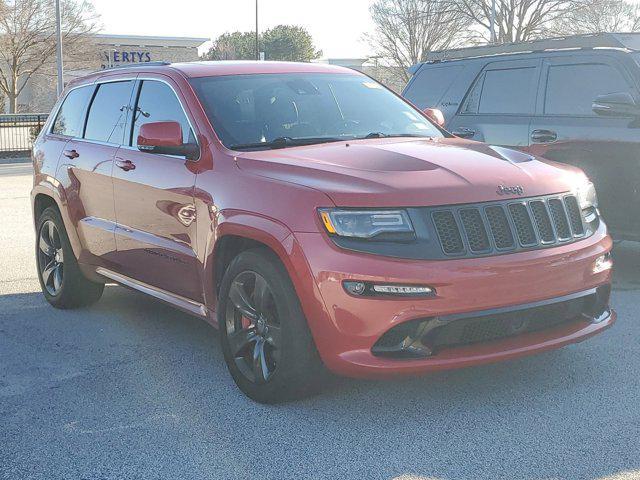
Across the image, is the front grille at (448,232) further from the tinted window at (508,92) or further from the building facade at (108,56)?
the building facade at (108,56)

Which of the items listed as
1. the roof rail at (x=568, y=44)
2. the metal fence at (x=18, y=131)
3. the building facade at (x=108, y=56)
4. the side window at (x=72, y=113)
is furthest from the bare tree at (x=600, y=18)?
the side window at (x=72, y=113)

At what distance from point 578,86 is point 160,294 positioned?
4.25 meters

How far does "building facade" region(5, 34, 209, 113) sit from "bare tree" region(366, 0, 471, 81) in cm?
1248

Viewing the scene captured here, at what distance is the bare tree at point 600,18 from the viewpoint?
43281 millimetres

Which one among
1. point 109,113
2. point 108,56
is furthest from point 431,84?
point 108,56

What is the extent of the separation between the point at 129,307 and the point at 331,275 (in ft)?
10.4

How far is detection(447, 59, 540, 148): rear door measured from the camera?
7.77m

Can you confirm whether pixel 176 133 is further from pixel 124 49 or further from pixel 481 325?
pixel 124 49

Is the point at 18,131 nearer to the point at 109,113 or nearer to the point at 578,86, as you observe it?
the point at 109,113

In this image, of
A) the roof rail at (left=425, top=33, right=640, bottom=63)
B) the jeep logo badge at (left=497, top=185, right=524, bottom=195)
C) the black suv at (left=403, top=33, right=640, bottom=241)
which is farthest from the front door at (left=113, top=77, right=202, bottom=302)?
the roof rail at (left=425, top=33, right=640, bottom=63)

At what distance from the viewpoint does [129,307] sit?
658 centimetres

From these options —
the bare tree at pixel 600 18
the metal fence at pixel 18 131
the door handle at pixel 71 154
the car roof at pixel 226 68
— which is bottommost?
the metal fence at pixel 18 131

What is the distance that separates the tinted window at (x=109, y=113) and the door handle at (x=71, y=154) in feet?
0.47

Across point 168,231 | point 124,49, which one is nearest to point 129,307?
point 168,231
